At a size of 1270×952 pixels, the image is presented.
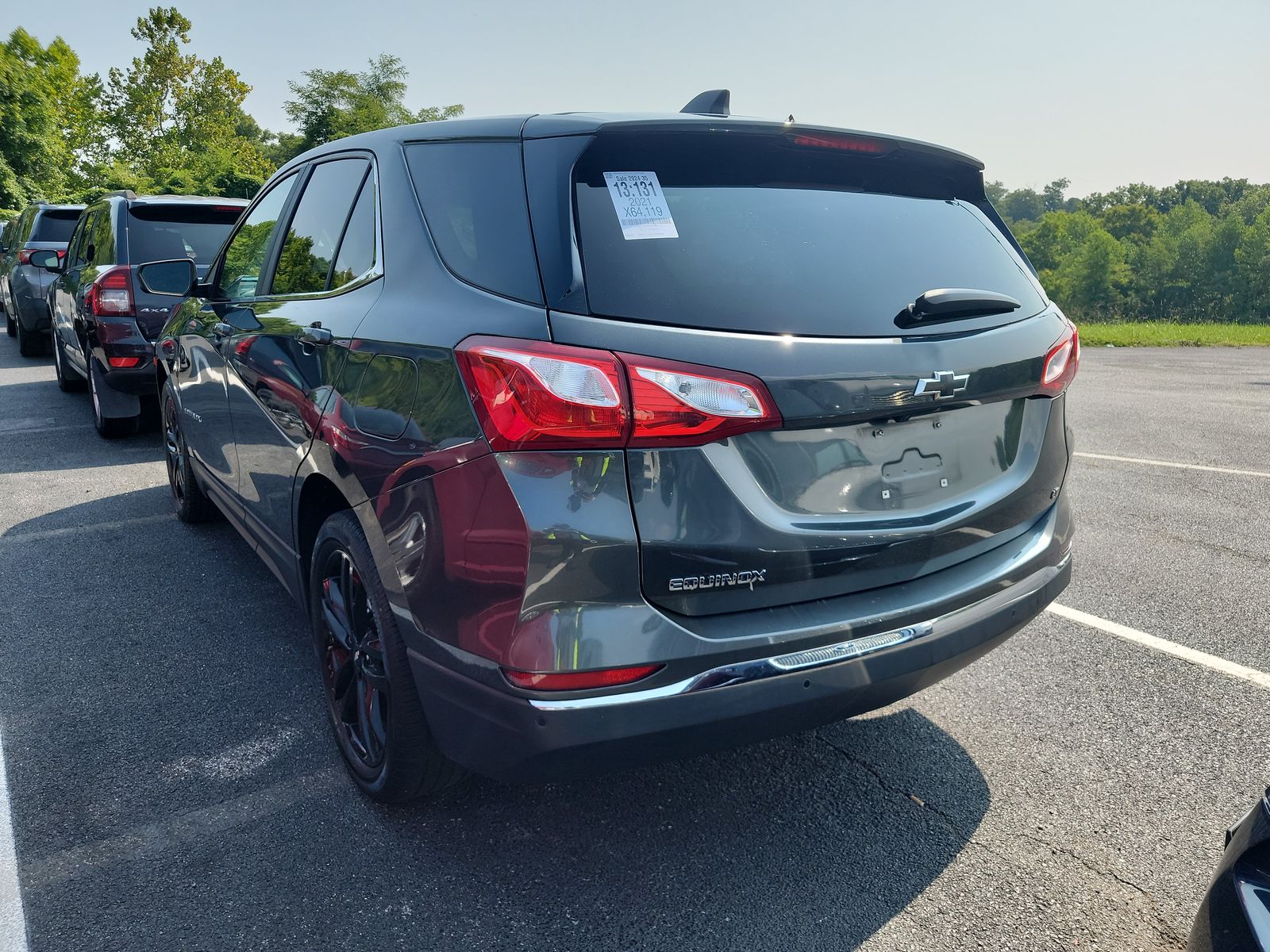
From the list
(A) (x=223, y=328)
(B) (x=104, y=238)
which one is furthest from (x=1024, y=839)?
(B) (x=104, y=238)

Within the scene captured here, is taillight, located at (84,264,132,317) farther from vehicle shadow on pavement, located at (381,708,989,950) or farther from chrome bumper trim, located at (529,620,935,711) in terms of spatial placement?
chrome bumper trim, located at (529,620,935,711)

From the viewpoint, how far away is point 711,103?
270 cm

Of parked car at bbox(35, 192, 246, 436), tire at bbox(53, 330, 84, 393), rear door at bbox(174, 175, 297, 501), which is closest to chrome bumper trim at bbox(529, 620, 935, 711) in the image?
rear door at bbox(174, 175, 297, 501)

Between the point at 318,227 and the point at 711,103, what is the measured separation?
4.42 ft

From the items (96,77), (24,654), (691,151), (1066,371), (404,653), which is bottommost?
(24,654)

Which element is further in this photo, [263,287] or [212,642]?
[212,642]

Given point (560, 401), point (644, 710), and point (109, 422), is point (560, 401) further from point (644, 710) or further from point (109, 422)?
point (109, 422)

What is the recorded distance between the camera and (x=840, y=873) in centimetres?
237

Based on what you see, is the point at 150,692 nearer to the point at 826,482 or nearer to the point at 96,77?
the point at 826,482

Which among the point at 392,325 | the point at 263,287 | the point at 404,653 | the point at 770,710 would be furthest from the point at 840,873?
the point at 263,287

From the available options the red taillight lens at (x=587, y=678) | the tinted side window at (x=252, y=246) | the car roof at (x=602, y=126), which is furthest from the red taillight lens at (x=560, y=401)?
the tinted side window at (x=252, y=246)

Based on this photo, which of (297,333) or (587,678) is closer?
(587,678)

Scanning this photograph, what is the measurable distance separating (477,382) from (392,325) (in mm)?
497

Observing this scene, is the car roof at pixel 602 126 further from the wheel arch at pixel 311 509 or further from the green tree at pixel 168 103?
the green tree at pixel 168 103
